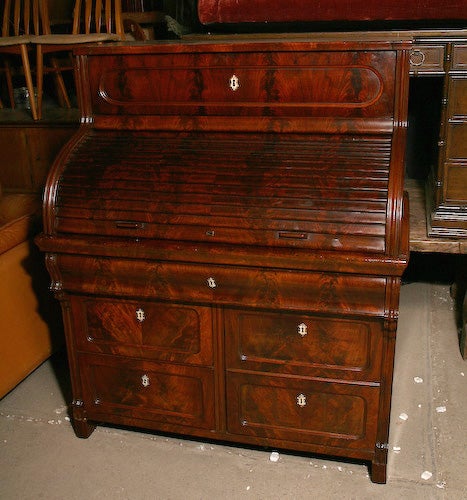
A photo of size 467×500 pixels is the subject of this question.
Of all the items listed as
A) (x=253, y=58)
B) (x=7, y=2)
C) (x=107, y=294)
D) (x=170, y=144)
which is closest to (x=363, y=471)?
(x=107, y=294)

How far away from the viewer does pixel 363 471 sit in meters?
2.48

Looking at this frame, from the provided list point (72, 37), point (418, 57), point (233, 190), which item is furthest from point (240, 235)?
point (72, 37)

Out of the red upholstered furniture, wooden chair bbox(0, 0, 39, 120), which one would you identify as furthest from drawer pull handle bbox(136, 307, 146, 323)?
wooden chair bbox(0, 0, 39, 120)

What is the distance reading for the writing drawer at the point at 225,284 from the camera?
216cm

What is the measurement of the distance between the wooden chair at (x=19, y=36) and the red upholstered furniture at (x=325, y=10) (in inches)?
65.3

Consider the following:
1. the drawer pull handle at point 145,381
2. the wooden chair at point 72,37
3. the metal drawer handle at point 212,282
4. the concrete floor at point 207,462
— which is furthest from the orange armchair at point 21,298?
the wooden chair at point 72,37

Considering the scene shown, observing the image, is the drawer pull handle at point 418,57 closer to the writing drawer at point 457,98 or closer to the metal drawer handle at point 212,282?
the writing drawer at point 457,98

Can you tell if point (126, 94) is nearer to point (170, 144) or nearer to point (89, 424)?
point (170, 144)

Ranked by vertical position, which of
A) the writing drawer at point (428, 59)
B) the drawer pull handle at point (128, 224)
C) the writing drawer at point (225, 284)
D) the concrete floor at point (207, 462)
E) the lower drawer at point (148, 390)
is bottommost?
the concrete floor at point (207, 462)

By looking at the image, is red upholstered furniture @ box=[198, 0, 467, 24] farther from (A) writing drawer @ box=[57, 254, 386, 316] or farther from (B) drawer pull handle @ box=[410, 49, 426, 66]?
(A) writing drawer @ box=[57, 254, 386, 316]

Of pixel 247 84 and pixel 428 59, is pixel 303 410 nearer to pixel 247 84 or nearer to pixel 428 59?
pixel 247 84

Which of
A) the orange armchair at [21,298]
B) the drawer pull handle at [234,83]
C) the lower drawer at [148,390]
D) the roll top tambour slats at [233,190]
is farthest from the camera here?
the orange armchair at [21,298]

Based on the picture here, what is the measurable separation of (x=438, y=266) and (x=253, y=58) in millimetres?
2402

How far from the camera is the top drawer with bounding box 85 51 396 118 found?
2.25 meters
